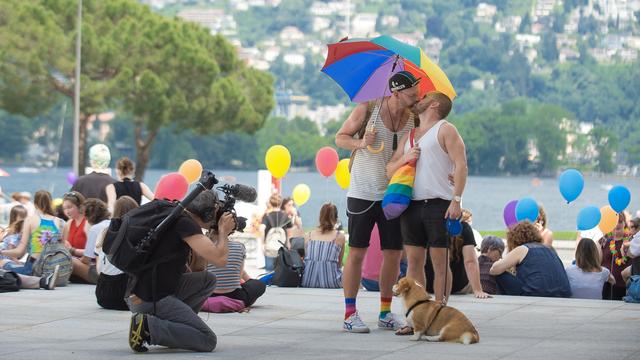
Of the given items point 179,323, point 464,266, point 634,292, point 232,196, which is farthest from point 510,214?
point 179,323

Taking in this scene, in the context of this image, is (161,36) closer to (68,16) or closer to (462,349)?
(68,16)

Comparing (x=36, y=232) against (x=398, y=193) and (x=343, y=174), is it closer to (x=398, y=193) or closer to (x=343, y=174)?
(x=398, y=193)

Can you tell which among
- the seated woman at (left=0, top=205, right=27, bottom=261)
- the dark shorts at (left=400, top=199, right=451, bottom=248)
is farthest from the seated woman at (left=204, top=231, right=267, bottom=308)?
the seated woman at (left=0, top=205, right=27, bottom=261)

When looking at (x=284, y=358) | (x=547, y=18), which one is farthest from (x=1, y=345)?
(x=547, y=18)

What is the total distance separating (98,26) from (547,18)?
137606 millimetres

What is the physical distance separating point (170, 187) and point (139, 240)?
7.19 m

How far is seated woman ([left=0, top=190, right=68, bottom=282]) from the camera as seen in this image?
42.2 ft

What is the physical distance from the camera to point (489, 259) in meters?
12.4

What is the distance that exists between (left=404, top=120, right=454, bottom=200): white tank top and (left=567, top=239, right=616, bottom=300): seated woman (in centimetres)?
352

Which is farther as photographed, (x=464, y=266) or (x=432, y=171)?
(x=464, y=266)

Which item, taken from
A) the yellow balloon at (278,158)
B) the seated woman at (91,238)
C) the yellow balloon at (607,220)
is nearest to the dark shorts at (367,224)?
the seated woman at (91,238)

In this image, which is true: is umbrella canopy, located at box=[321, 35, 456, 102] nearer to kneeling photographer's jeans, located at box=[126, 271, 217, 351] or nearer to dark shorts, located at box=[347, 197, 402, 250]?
dark shorts, located at box=[347, 197, 402, 250]

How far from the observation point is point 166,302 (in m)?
8.05

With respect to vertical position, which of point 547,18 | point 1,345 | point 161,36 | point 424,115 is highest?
point 547,18
